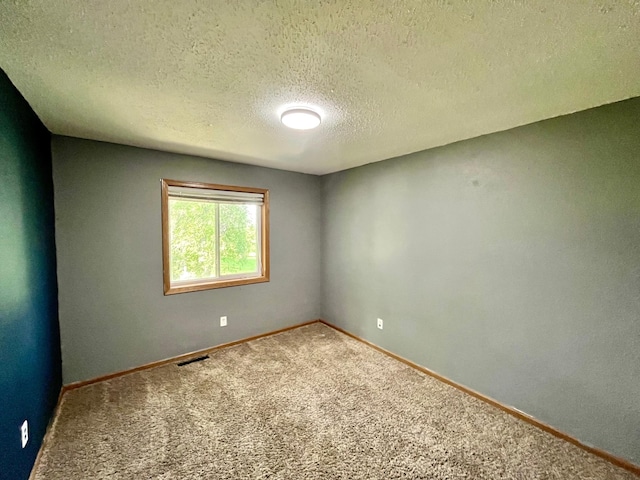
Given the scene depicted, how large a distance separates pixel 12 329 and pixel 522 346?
3.24 m

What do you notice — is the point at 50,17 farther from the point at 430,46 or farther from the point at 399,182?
the point at 399,182

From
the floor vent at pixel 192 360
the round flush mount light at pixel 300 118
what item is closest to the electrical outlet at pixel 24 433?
the floor vent at pixel 192 360

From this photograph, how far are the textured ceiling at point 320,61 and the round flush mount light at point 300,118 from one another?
62mm

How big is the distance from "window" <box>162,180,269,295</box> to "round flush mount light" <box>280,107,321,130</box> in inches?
61.5

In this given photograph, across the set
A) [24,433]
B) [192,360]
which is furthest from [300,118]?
[192,360]

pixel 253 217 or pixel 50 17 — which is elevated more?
pixel 50 17

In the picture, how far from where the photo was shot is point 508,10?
963 millimetres

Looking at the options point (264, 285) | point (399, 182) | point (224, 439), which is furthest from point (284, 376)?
point (399, 182)

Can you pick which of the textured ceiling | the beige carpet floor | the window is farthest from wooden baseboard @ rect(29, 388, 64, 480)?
the textured ceiling

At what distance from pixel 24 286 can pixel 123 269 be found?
1.03 m

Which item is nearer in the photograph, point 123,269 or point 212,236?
point 123,269

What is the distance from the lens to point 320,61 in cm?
126

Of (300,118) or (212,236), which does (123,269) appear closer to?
(212,236)

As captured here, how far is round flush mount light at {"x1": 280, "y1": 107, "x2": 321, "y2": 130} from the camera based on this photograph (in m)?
1.76
